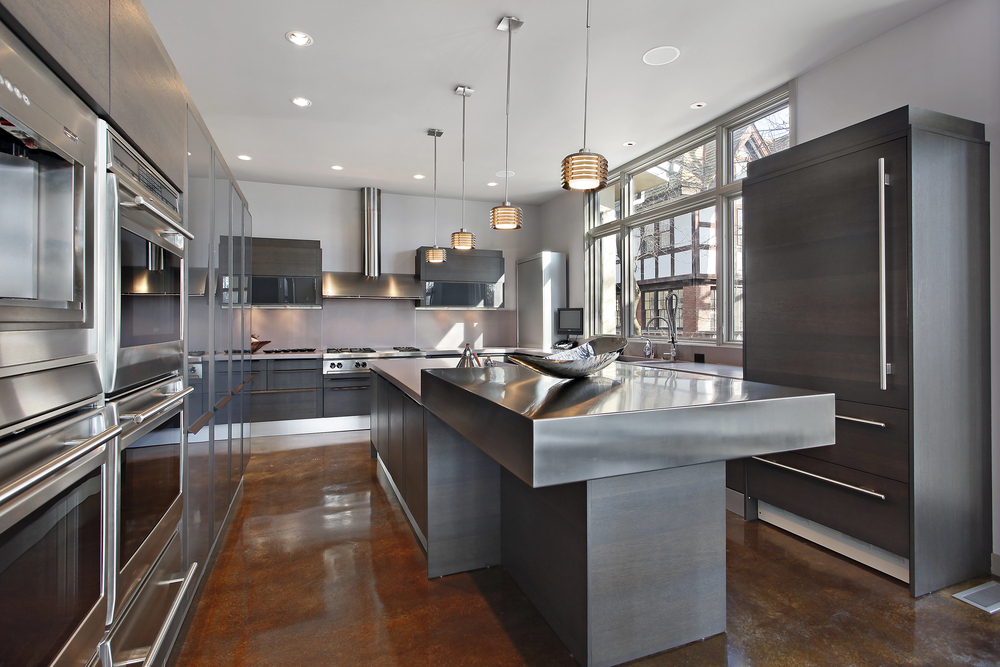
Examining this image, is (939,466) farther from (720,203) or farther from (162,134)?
(162,134)

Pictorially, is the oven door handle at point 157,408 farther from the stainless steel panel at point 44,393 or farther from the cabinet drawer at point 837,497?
the cabinet drawer at point 837,497

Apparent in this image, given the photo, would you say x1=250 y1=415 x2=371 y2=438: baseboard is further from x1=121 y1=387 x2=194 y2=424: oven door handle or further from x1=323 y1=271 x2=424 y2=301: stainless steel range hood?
x1=121 y1=387 x2=194 y2=424: oven door handle

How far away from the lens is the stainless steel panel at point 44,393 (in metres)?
0.81

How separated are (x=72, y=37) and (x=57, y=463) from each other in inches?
34.3

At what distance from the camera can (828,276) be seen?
8.09 feet

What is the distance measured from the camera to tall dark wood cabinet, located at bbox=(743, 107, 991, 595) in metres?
2.15

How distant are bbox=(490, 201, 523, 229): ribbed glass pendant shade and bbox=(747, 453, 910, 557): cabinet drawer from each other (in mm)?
2104

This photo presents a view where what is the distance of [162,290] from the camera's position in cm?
163

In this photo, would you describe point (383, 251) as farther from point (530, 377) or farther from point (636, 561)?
point (636, 561)

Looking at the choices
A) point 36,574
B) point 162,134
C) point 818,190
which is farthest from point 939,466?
point 162,134

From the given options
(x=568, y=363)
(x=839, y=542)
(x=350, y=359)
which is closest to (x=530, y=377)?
(x=568, y=363)

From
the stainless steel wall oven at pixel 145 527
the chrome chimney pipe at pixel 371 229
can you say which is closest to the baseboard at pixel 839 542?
the stainless steel wall oven at pixel 145 527

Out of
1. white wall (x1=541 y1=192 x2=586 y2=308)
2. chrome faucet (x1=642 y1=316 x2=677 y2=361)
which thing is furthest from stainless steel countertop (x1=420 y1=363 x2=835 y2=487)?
white wall (x1=541 y1=192 x2=586 y2=308)

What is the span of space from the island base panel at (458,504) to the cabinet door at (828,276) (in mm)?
1732
